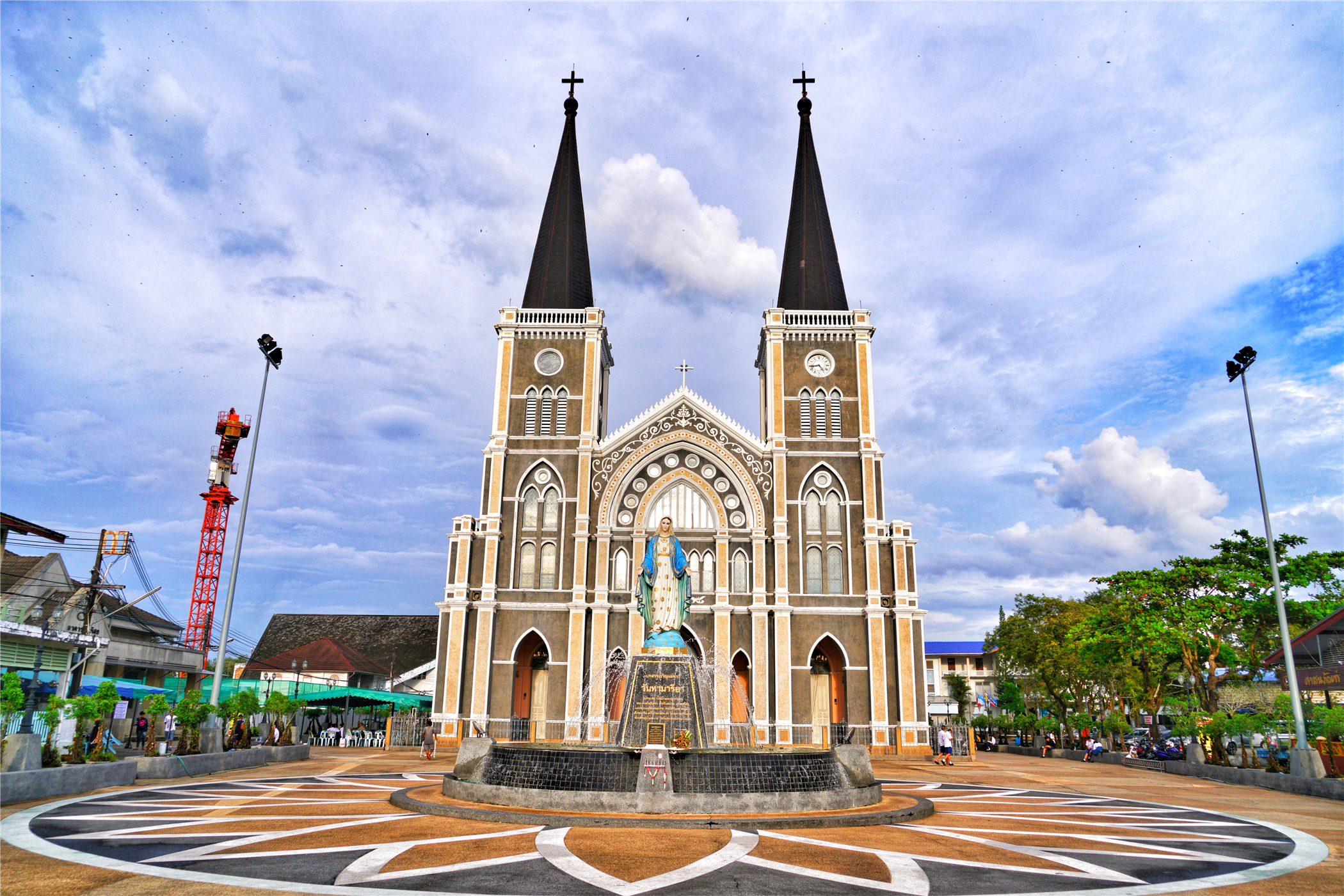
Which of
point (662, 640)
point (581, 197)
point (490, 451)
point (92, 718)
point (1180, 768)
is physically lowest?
point (1180, 768)

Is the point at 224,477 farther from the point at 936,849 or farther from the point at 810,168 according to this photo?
the point at 936,849

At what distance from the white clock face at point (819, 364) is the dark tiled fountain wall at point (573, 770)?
2665cm

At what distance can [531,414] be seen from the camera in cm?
3672

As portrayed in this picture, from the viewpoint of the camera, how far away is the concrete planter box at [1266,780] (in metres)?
16.5

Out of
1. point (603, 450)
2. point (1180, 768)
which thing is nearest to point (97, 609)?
point (603, 450)

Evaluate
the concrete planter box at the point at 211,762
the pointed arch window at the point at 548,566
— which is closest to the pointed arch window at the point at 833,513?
the pointed arch window at the point at 548,566

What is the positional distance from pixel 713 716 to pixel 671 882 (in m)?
25.4

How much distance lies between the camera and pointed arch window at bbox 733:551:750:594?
1357 inches

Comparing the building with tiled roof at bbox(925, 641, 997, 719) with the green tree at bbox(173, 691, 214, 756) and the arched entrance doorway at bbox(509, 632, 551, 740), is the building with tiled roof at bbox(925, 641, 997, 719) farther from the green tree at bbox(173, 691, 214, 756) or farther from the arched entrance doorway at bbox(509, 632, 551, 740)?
the green tree at bbox(173, 691, 214, 756)

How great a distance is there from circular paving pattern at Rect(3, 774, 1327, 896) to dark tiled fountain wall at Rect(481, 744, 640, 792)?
1629 mm

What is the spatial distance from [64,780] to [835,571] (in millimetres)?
27130

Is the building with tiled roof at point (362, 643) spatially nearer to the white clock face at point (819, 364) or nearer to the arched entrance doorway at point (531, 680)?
the arched entrance doorway at point (531, 680)

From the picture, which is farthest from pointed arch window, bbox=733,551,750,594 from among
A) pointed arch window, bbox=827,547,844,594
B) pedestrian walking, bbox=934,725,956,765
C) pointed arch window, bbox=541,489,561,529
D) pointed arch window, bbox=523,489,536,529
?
pedestrian walking, bbox=934,725,956,765

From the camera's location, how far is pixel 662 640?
53.5 ft
